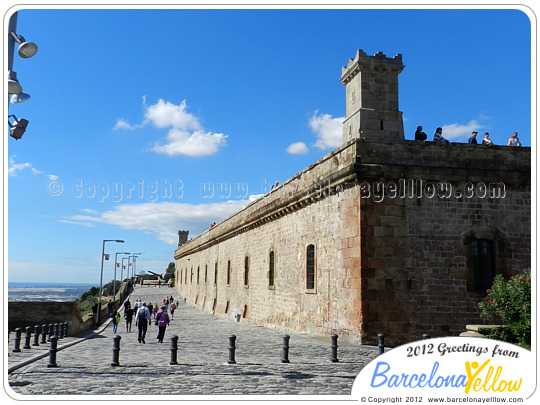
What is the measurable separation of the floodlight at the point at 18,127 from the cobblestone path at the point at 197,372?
3807 mm

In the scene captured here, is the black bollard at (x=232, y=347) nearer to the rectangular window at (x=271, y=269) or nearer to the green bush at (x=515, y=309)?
the green bush at (x=515, y=309)

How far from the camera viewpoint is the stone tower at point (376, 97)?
17562mm

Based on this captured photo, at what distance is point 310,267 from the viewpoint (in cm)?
1633

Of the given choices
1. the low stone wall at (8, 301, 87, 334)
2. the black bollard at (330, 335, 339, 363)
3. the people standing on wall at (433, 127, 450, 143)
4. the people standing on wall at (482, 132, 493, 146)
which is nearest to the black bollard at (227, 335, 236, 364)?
the black bollard at (330, 335, 339, 363)

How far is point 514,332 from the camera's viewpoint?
A: 9.76m

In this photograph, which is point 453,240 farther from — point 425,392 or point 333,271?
point 425,392

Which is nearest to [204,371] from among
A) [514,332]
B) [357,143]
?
[514,332]

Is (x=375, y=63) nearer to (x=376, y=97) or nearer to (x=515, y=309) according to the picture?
(x=376, y=97)

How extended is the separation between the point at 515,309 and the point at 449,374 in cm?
445

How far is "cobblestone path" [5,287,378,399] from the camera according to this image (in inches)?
300

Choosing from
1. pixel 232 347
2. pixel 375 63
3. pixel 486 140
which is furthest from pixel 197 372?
pixel 375 63

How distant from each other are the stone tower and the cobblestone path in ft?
26.0

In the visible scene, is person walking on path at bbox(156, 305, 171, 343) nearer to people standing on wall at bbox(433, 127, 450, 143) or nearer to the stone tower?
the stone tower

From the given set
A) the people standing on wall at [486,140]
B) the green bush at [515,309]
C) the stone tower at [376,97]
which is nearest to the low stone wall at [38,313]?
the stone tower at [376,97]
